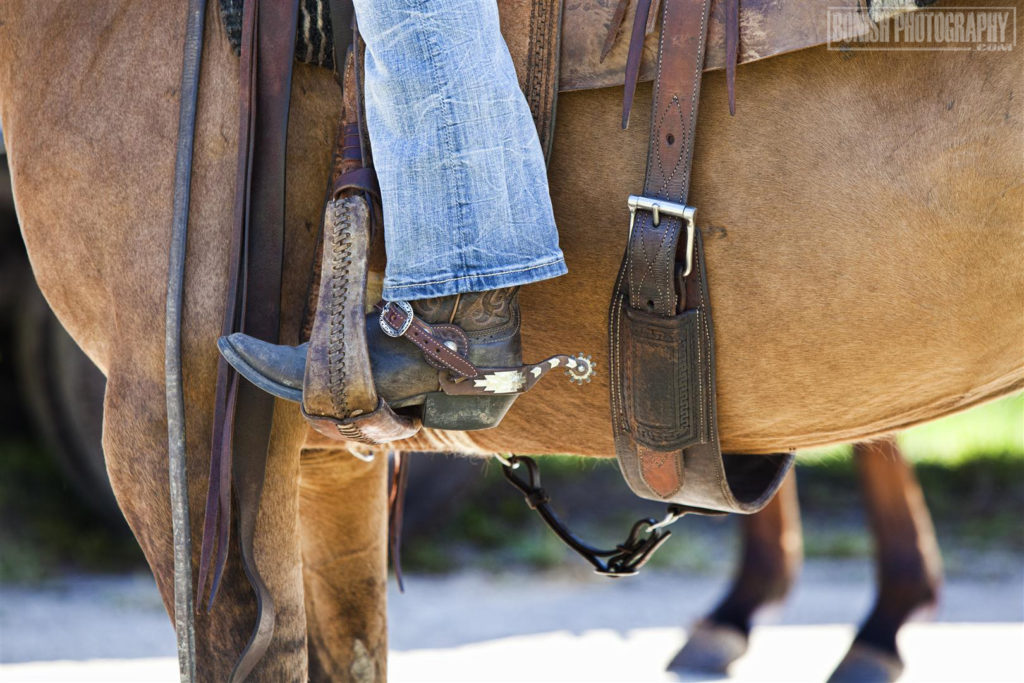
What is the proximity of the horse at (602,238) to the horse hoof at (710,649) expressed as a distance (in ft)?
7.04

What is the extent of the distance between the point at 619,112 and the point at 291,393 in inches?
27.5

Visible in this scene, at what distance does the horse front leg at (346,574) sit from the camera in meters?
2.45

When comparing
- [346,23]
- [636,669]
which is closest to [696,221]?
[346,23]

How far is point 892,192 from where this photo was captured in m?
1.61

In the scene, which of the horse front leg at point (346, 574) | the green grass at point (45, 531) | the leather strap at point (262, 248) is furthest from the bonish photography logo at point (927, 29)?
the green grass at point (45, 531)

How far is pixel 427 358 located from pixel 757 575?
113 inches

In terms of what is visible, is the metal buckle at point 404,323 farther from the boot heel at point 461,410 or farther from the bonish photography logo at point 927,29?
the bonish photography logo at point 927,29

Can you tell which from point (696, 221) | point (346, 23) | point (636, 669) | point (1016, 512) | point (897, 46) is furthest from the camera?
point (1016, 512)

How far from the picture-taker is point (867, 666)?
3.71 metres

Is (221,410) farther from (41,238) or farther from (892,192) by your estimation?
(892,192)

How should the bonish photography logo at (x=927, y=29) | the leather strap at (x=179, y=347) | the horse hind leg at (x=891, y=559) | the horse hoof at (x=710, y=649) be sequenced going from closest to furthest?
the bonish photography logo at (x=927, y=29)
the leather strap at (x=179, y=347)
the horse hind leg at (x=891, y=559)
the horse hoof at (x=710, y=649)

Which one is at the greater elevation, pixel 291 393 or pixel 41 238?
pixel 41 238

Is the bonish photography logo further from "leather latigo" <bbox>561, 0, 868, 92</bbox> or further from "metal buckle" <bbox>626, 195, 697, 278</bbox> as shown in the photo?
"metal buckle" <bbox>626, 195, 697, 278</bbox>

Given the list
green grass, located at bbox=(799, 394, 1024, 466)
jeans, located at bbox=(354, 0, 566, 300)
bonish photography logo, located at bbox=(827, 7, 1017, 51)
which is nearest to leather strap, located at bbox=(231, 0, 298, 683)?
jeans, located at bbox=(354, 0, 566, 300)
